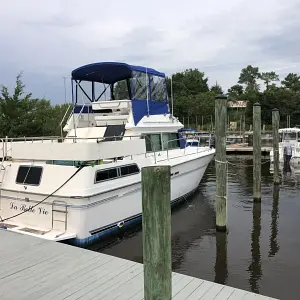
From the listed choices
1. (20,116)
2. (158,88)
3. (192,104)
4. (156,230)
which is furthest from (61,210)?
(192,104)

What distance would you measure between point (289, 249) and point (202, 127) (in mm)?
40686

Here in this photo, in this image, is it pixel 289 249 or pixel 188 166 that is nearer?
pixel 289 249

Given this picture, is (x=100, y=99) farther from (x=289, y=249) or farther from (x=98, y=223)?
(x=289, y=249)

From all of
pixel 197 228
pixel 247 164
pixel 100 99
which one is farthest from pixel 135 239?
pixel 247 164

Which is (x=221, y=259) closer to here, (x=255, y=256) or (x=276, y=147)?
(x=255, y=256)

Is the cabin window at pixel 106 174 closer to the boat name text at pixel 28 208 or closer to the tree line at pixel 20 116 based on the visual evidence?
the boat name text at pixel 28 208

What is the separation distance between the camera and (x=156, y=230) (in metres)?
3.26

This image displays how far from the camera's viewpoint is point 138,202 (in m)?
9.25

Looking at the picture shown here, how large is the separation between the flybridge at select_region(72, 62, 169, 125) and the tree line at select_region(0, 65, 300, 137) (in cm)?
796

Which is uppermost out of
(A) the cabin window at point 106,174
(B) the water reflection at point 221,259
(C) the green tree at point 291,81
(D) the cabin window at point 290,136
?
(C) the green tree at point 291,81

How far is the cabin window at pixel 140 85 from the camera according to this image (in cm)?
1105

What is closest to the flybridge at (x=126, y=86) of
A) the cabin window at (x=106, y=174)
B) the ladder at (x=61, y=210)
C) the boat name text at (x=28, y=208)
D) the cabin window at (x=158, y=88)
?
the cabin window at (x=158, y=88)

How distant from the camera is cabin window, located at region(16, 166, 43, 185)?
805cm

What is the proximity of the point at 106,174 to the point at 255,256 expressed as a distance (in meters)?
3.71
